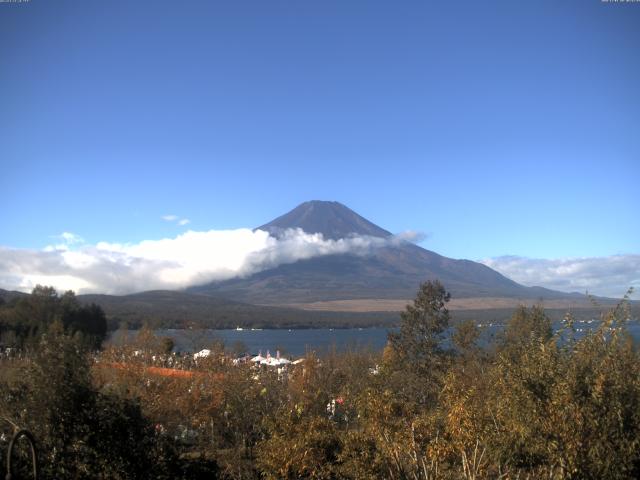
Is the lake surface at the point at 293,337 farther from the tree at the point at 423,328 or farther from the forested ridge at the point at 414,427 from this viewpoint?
the forested ridge at the point at 414,427

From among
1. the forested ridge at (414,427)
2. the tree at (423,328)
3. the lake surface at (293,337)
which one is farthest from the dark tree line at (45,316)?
the forested ridge at (414,427)

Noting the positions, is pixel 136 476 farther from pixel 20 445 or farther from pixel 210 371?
pixel 210 371

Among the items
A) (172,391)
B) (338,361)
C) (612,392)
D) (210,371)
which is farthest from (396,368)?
(612,392)

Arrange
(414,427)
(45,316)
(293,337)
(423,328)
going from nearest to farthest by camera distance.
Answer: (414,427), (423,328), (45,316), (293,337)

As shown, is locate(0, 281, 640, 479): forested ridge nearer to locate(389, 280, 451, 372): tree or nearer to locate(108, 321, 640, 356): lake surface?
locate(389, 280, 451, 372): tree

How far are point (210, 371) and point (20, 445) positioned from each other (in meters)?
8.26

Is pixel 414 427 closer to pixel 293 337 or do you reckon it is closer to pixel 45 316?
pixel 45 316

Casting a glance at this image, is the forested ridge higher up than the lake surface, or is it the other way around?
the forested ridge

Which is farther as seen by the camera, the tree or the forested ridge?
the tree

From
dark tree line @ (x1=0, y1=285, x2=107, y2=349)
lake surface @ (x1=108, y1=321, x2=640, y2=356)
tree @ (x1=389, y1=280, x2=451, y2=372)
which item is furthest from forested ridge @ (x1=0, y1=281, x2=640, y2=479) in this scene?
lake surface @ (x1=108, y1=321, x2=640, y2=356)

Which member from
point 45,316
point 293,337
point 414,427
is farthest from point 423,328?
point 293,337

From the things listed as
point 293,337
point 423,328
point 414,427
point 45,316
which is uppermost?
point 45,316

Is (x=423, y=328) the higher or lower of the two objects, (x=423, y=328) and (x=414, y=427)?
the higher

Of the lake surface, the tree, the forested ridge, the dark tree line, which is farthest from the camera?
the lake surface
